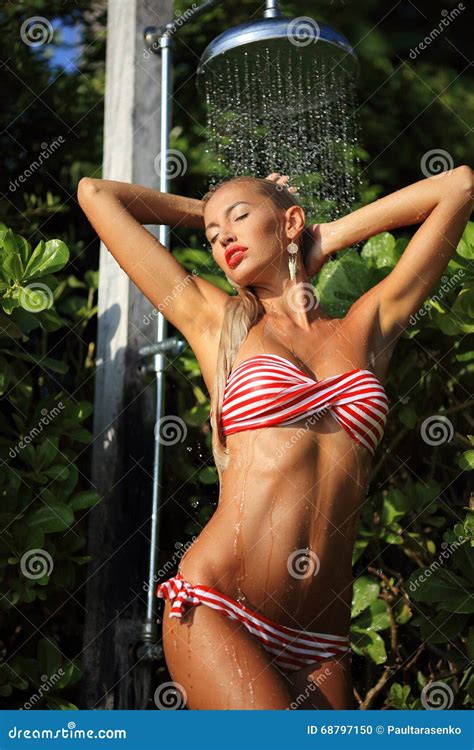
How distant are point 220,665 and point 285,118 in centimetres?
190

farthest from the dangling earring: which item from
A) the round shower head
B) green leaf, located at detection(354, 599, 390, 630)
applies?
green leaf, located at detection(354, 599, 390, 630)

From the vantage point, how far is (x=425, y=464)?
4188 mm

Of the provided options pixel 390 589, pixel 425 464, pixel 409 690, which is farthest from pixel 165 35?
pixel 409 690

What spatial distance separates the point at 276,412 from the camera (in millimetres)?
2787

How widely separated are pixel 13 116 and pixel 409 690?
299cm

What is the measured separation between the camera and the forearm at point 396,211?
10.1 ft

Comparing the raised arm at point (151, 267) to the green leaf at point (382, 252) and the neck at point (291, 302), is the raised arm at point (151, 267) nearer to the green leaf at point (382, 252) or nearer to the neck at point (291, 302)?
the neck at point (291, 302)

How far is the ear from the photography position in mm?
3074

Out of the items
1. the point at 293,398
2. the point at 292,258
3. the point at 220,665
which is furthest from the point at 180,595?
the point at 292,258

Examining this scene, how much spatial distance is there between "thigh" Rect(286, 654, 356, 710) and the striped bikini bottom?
19 millimetres

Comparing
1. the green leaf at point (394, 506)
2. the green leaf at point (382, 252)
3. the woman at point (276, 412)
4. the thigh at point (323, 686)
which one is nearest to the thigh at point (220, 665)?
the woman at point (276, 412)

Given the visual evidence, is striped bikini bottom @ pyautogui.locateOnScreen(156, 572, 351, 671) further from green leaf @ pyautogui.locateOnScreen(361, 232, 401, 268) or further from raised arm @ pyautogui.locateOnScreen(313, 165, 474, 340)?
green leaf @ pyautogui.locateOnScreen(361, 232, 401, 268)

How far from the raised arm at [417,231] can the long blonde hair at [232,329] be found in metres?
0.21
